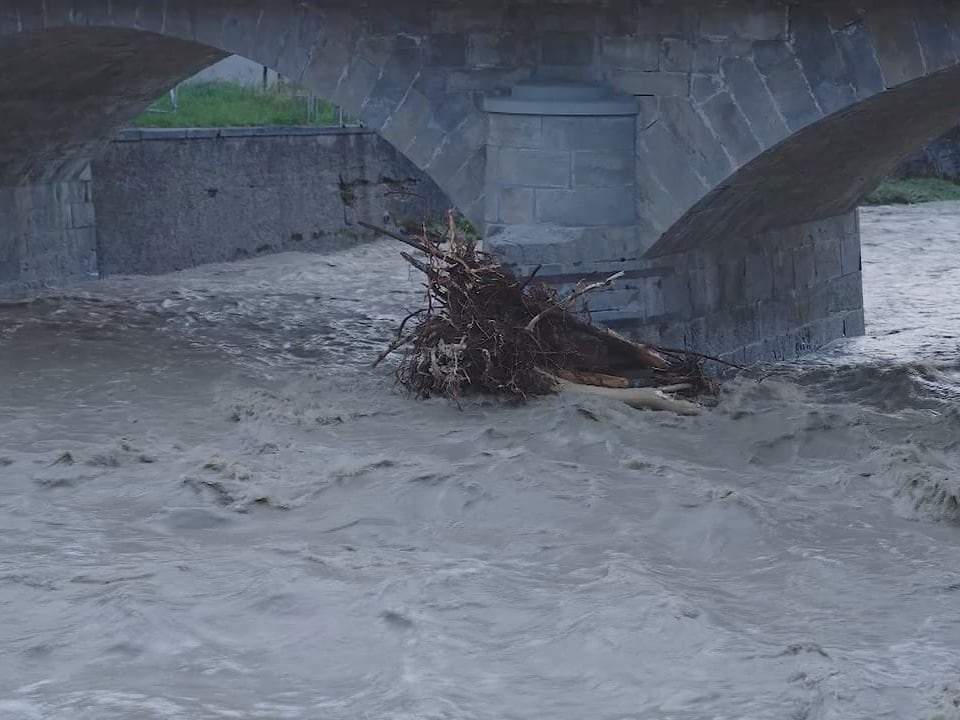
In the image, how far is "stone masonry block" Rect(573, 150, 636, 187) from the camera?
9164 millimetres

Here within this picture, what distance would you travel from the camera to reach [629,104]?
9102mm

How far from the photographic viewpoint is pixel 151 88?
42.0 ft

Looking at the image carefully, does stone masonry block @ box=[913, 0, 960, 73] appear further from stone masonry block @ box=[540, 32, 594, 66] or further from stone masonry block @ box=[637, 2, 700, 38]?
stone masonry block @ box=[540, 32, 594, 66]

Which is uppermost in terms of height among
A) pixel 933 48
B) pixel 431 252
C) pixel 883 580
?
pixel 933 48

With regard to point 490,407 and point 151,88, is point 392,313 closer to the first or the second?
point 151,88

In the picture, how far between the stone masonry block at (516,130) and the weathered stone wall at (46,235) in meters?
5.19

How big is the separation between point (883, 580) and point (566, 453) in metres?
2.12

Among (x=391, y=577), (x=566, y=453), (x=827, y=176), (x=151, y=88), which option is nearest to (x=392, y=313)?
(x=151, y=88)

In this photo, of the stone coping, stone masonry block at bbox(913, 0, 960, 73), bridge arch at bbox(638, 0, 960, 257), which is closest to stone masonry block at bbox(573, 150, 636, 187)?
bridge arch at bbox(638, 0, 960, 257)

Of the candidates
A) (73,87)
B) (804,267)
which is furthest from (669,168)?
(73,87)

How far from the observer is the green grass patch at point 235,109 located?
51.5 feet

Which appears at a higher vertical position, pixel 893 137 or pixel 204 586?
pixel 893 137

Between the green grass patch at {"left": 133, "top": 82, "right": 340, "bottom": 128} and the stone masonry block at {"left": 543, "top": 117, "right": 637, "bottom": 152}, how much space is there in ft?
23.3

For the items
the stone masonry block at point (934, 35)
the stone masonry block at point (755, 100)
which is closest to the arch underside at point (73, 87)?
the stone masonry block at point (755, 100)
